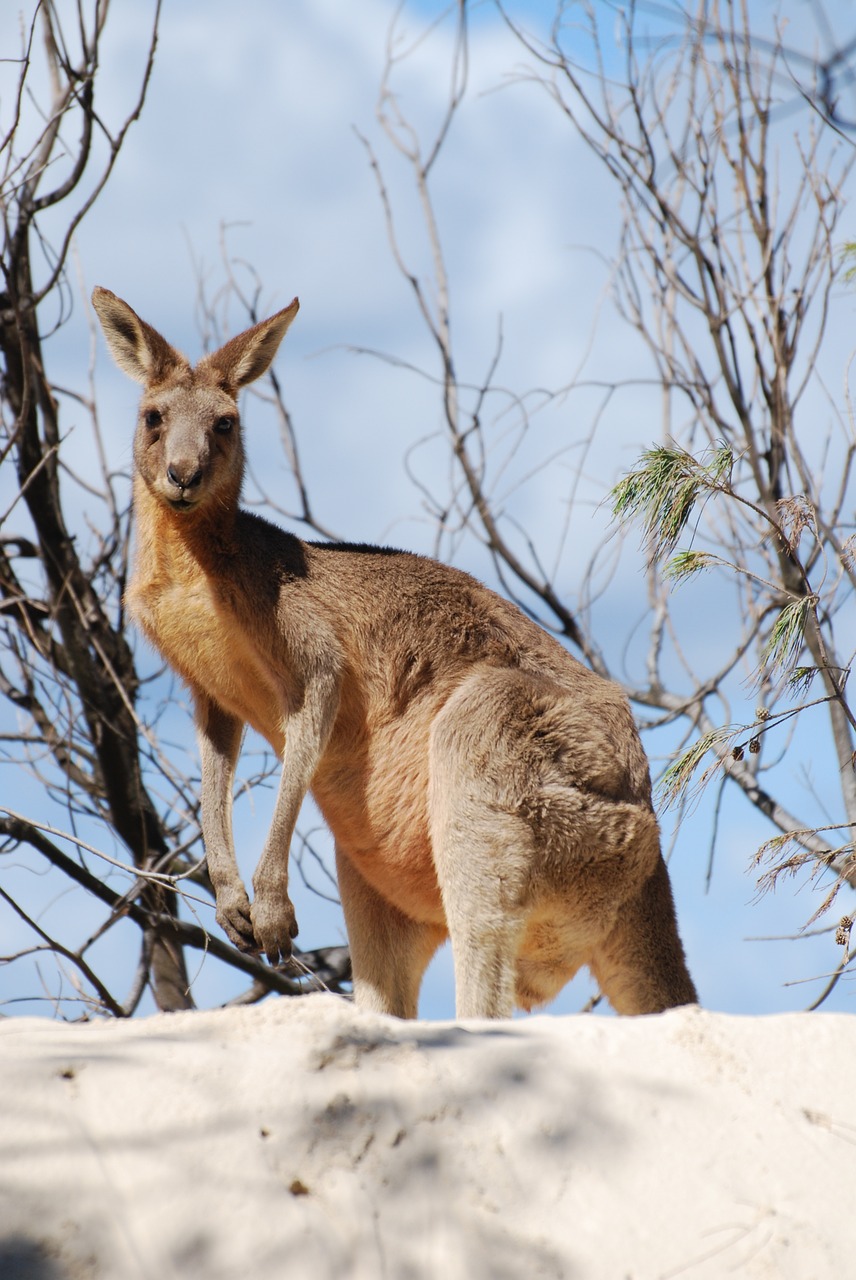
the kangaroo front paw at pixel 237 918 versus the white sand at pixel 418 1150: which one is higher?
the kangaroo front paw at pixel 237 918

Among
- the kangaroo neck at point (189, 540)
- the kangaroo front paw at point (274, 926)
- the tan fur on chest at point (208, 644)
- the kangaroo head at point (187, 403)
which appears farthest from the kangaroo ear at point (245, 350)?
the kangaroo front paw at point (274, 926)

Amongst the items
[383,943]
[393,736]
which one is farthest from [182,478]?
[383,943]

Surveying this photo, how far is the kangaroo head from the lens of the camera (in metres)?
5.44

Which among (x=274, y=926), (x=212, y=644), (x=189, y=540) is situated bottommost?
(x=274, y=926)

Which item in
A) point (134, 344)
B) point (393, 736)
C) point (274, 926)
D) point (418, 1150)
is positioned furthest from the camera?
point (134, 344)

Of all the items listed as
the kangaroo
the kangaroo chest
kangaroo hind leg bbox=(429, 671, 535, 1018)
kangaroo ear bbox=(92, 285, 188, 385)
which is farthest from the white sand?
kangaroo ear bbox=(92, 285, 188, 385)

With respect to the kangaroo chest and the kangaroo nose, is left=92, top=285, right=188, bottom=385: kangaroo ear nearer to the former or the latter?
the kangaroo nose

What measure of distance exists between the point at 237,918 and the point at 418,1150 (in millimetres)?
2216

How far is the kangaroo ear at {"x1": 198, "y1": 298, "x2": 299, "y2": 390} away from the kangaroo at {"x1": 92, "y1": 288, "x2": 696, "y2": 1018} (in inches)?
0.4

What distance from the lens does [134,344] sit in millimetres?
5879

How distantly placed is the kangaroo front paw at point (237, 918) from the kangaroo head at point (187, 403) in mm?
1480

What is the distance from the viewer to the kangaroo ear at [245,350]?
5879mm

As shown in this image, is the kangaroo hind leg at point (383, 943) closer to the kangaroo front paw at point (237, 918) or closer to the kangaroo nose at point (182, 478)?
the kangaroo front paw at point (237, 918)

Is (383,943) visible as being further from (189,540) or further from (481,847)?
(189,540)
